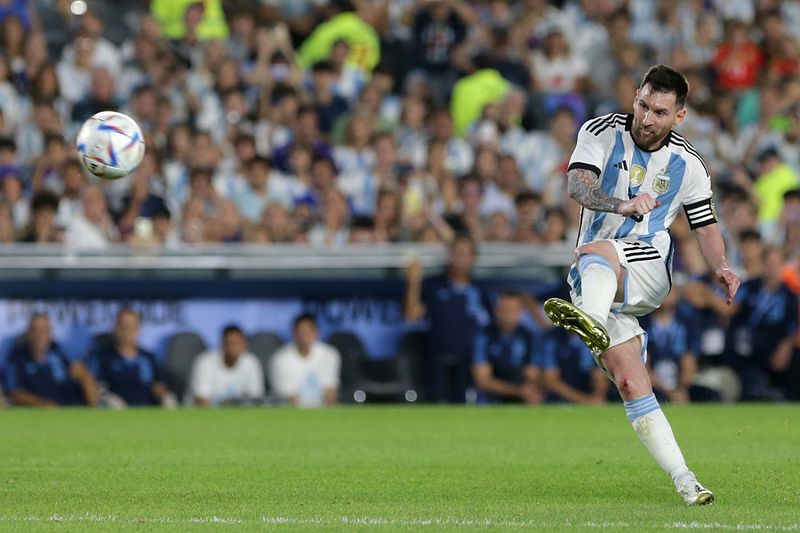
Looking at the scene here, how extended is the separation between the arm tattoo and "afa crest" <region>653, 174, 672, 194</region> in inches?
12.5

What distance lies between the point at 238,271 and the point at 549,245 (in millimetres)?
3496

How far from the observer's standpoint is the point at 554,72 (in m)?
21.1

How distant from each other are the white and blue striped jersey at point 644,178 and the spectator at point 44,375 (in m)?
8.67

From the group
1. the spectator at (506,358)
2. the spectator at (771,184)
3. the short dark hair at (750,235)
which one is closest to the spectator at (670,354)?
the short dark hair at (750,235)

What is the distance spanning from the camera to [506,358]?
16.5m

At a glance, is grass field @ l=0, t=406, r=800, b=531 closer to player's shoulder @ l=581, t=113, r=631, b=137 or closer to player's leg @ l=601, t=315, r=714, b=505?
player's leg @ l=601, t=315, r=714, b=505

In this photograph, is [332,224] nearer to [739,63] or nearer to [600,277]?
[739,63]

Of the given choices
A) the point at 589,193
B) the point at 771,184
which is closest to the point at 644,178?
the point at 589,193

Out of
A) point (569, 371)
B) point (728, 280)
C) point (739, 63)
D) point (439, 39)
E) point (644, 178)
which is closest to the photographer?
point (728, 280)

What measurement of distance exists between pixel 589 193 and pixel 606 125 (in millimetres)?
588

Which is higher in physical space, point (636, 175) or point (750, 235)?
point (636, 175)

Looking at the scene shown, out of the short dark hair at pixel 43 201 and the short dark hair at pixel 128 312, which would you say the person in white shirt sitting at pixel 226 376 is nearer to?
the short dark hair at pixel 128 312

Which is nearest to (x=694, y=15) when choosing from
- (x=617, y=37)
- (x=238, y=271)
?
(x=617, y=37)

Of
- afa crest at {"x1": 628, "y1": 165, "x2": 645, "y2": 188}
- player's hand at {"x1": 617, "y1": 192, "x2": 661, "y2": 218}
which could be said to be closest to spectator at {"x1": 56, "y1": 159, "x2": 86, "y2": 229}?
afa crest at {"x1": 628, "y1": 165, "x2": 645, "y2": 188}
